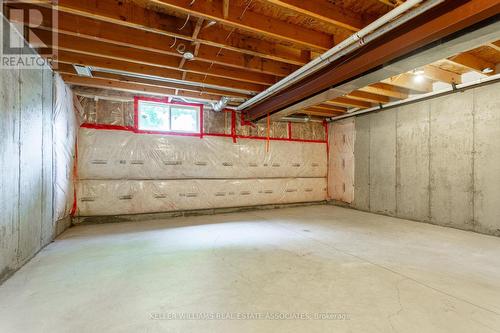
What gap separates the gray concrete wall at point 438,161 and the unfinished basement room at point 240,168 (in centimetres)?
3

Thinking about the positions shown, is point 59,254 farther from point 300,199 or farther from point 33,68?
point 300,199

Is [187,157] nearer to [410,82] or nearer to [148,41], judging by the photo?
[148,41]

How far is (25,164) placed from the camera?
7.35 ft

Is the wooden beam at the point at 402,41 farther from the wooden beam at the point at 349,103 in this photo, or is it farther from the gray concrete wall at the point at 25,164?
the gray concrete wall at the point at 25,164

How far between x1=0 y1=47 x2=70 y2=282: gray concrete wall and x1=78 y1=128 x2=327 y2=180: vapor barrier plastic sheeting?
43.8 inches

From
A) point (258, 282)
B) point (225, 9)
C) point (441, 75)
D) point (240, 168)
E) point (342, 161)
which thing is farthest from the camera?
point (342, 161)

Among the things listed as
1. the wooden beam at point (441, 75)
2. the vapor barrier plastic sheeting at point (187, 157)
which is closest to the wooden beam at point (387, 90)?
the wooden beam at point (441, 75)

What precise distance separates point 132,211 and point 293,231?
2955 mm

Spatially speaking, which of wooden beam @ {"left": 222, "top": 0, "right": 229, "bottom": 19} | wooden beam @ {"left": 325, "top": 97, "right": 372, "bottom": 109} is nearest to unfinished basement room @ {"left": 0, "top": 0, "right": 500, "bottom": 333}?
wooden beam @ {"left": 222, "top": 0, "right": 229, "bottom": 19}

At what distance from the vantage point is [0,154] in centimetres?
183

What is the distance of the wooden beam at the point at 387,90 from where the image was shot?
3.79 meters

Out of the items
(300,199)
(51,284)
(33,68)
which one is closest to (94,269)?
(51,284)

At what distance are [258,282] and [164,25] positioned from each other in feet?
8.47

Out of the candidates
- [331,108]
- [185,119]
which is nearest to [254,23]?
[185,119]
